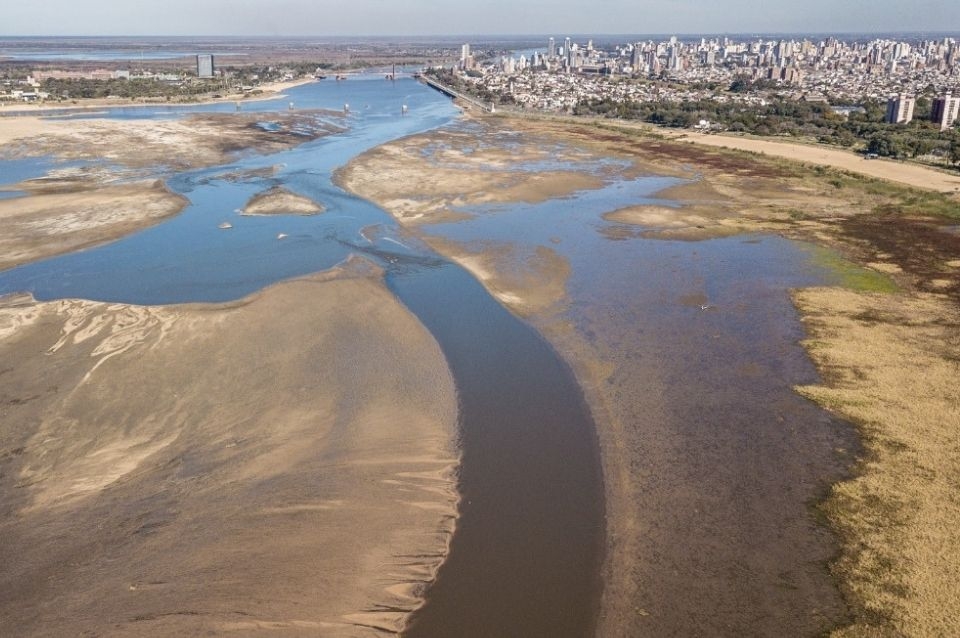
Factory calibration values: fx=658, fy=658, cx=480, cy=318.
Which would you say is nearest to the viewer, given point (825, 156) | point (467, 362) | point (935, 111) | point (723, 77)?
point (467, 362)

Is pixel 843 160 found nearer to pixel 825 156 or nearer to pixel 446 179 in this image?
pixel 825 156

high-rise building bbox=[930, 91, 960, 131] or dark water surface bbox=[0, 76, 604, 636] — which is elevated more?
high-rise building bbox=[930, 91, 960, 131]

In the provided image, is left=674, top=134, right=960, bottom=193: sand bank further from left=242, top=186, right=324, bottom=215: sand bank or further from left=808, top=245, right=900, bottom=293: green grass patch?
left=242, top=186, right=324, bottom=215: sand bank

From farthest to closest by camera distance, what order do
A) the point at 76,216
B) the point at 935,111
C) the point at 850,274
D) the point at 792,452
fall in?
the point at 935,111, the point at 76,216, the point at 850,274, the point at 792,452

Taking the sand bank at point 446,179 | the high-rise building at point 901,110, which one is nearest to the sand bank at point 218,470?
the sand bank at point 446,179

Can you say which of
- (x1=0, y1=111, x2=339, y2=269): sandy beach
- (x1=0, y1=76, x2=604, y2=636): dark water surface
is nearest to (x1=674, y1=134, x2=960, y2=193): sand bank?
(x1=0, y1=76, x2=604, y2=636): dark water surface

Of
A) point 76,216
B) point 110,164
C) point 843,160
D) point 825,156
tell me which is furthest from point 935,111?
point 76,216
